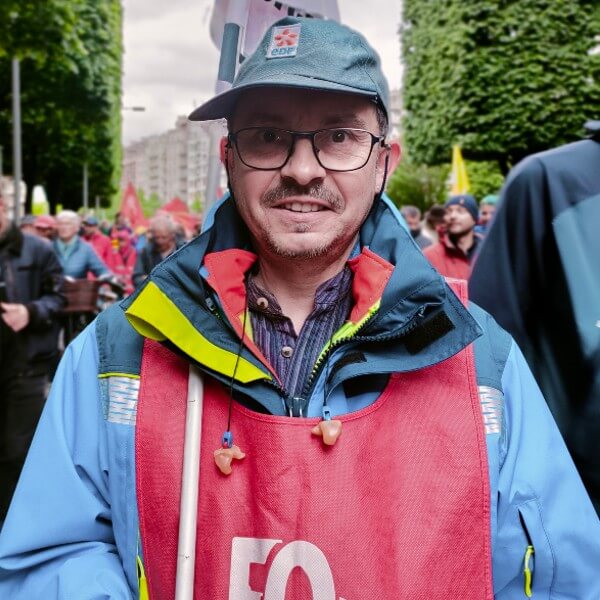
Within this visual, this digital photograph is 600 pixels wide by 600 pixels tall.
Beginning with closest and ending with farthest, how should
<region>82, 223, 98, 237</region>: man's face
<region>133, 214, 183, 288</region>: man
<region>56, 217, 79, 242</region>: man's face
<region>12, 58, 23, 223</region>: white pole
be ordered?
1. <region>56, 217, 79, 242</region>: man's face
2. <region>133, 214, 183, 288</region>: man
3. <region>82, 223, 98, 237</region>: man's face
4. <region>12, 58, 23, 223</region>: white pole

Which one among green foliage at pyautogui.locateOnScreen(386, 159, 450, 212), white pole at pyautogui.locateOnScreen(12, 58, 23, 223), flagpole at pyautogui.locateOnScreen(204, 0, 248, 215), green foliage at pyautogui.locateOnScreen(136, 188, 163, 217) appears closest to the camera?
flagpole at pyautogui.locateOnScreen(204, 0, 248, 215)

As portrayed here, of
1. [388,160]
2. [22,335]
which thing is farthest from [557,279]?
[22,335]

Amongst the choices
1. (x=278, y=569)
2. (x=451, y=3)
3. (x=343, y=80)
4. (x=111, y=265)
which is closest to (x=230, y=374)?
(x=278, y=569)

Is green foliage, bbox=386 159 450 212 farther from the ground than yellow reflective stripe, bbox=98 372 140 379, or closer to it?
closer to it

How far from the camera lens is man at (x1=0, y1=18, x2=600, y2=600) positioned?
1688mm

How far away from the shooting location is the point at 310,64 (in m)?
1.86

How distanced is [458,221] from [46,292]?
3579 millimetres

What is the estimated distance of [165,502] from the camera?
1747 mm

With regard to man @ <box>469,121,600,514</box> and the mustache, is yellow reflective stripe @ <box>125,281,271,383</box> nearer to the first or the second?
the mustache

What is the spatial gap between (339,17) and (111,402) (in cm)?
138

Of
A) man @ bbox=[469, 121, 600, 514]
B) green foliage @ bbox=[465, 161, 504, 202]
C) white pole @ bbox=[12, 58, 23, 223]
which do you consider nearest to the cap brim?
man @ bbox=[469, 121, 600, 514]

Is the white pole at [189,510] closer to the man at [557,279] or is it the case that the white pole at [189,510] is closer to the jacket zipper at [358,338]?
the jacket zipper at [358,338]

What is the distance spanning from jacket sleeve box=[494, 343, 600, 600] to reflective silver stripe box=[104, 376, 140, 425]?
0.75 metres

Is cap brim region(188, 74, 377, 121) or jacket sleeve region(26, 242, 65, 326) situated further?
jacket sleeve region(26, 242, 65, 326)
